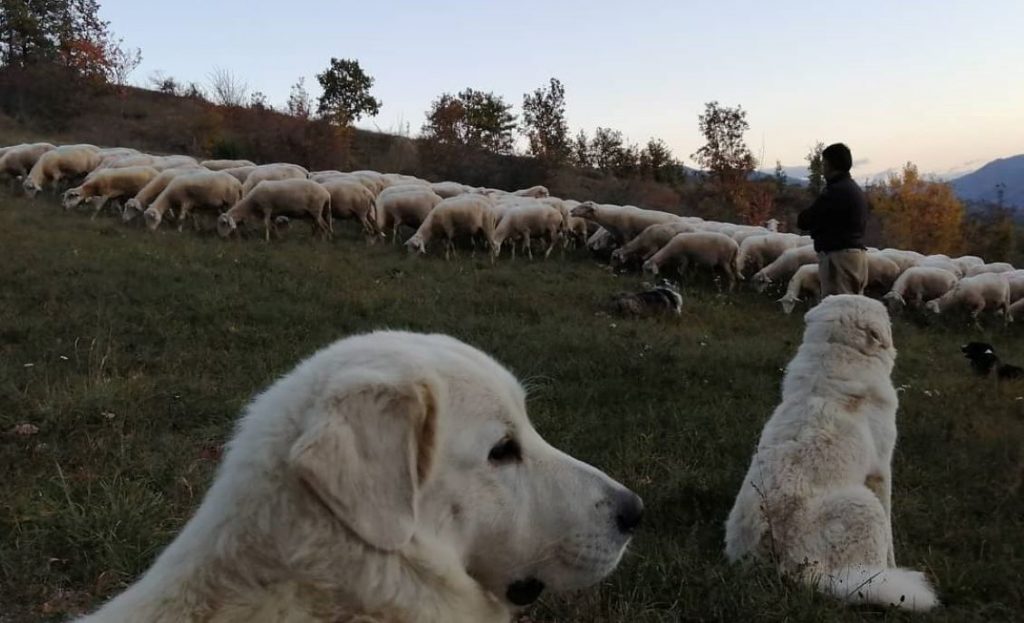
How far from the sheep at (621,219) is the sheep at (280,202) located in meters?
6.90

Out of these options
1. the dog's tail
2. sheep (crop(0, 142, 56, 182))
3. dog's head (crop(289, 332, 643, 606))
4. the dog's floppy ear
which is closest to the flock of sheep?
sheep (crop(0, 142, 56, 182))

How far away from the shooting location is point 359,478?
172cm

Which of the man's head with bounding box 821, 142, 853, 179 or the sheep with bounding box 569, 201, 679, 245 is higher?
the man's head with bounding box 821, 142, 853, 179

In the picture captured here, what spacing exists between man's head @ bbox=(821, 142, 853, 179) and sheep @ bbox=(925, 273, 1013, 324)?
26.8 ft

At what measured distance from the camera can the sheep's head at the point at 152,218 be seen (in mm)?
16703

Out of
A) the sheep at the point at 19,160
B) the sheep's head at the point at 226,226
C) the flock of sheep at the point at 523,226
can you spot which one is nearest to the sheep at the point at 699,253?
the flock of sheep at the point at 523,226

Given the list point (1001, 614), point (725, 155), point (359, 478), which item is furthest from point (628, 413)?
point (725, 155)

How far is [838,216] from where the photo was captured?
959cm

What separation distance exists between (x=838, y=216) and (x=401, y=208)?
39.6 feet

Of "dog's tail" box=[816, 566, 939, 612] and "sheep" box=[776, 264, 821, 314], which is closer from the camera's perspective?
"dog's tail" box=[816, 566, 939, 612]

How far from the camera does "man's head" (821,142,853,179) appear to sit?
955 cm

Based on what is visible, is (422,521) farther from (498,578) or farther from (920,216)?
(920,216)

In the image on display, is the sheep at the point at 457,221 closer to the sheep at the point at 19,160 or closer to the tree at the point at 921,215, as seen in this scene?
the sheep at the point at 19,160

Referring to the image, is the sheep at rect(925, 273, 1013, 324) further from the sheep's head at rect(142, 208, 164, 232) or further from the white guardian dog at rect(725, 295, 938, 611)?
the sheep's head at rect(142, 208, 164, 232)
